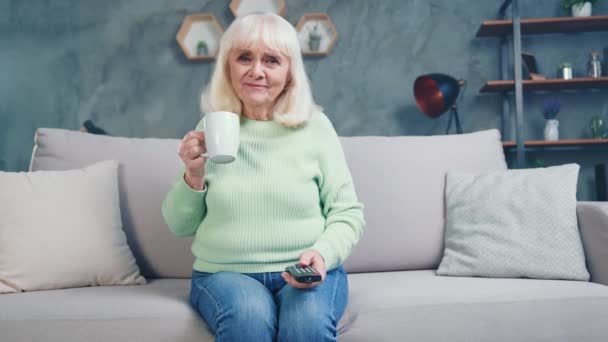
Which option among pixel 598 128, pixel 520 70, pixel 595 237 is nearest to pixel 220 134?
pixel 595 237

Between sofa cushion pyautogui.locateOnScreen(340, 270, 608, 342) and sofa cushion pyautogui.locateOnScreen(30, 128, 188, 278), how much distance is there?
0.59m

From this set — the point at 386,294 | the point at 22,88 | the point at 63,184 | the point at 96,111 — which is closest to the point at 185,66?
the point at 96,111

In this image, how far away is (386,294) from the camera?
4.22ft

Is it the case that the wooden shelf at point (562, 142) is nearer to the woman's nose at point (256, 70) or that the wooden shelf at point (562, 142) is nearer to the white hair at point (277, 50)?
the white hair at point (277, 50)

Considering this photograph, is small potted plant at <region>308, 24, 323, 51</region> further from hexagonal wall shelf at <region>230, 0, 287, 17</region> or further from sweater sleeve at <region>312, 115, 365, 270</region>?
sweater sleeve at <region>312, 115, 365, 270</region>

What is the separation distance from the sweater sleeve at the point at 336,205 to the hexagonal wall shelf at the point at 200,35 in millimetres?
2023

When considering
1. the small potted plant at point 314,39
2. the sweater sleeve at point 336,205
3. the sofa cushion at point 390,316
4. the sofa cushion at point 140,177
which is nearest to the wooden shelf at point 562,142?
the small potted plant at point 314,39

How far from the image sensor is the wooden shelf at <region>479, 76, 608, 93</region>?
2.82 meters

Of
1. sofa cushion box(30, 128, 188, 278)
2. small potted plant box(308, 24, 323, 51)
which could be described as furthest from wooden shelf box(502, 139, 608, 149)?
sofa cushion box(30, 128, 188, 278)

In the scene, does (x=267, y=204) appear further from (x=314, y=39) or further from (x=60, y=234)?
(x=314, y=39)

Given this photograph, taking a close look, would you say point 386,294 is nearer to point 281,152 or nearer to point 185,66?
point 281,152

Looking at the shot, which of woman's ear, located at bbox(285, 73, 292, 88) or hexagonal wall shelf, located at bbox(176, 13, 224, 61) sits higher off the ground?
hexagonal wall shelf, located at bbox(176, 13, 224, 61)

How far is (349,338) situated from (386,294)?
191 millimetres

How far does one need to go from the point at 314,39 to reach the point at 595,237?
2.12 meters
